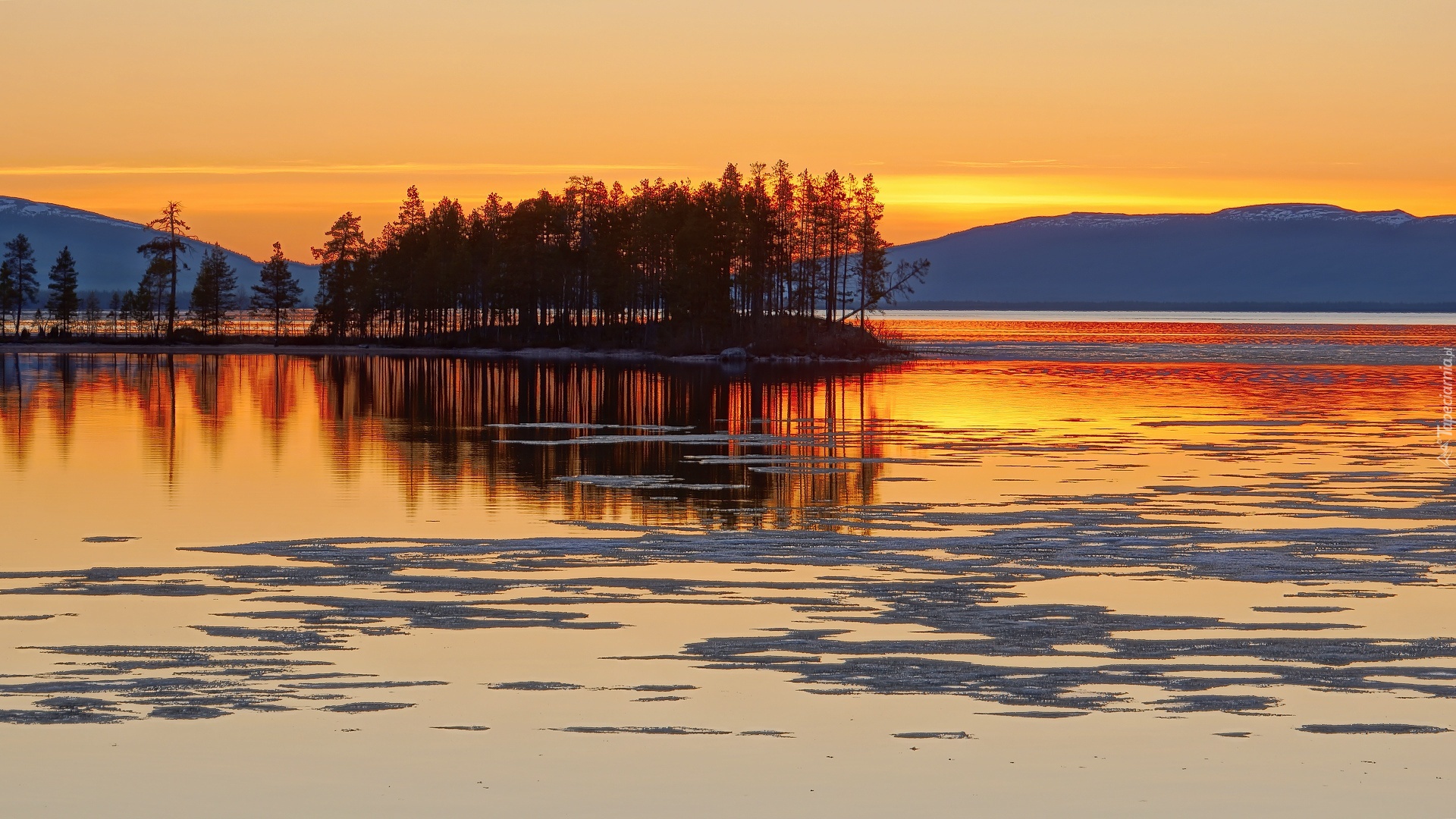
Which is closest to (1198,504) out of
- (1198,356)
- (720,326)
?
(1198,356)

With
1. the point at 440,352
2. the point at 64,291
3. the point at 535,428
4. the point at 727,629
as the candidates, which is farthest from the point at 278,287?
the point at 727,629

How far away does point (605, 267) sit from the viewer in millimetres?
141750

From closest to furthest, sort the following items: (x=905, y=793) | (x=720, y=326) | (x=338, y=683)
→ (x=905, y=793) < (x=338, y=683) < (x=720, y=326)

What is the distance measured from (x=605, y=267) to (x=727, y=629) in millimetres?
126946

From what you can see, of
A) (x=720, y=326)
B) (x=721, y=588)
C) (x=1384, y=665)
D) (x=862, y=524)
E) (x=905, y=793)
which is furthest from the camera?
(x=720, y=326)

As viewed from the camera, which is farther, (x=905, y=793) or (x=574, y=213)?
(x=574, y=213)

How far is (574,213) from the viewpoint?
151875mm

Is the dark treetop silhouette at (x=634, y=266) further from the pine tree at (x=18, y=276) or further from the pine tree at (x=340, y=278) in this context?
the pine tree at (x=18, y=276)

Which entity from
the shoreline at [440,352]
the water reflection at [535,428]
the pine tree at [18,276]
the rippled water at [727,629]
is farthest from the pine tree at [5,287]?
the rippled water at [727,629]

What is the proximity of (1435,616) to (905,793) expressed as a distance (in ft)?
26.4

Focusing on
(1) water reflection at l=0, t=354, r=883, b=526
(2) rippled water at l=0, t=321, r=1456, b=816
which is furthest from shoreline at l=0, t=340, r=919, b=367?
(2) rippled water at l=0, t=321, r=1456, b=816

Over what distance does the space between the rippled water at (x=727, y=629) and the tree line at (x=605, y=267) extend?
3557 inches

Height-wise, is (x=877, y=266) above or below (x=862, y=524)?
above

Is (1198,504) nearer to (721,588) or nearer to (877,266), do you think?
(721,588)
